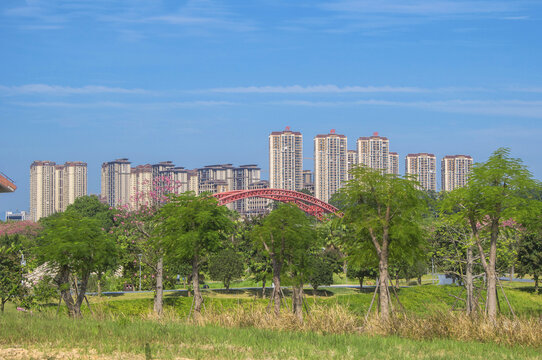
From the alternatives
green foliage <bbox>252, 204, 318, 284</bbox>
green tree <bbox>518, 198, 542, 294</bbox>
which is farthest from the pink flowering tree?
green tree <bbox>518, 198, 542, 294</bbox>

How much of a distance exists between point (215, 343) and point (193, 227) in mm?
13973

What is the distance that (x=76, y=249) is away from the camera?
22.7 meters

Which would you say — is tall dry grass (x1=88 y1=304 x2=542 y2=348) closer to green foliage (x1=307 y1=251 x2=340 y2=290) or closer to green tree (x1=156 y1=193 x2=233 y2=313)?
green tree (x1=156 y1=193 x2=233 y2=313)

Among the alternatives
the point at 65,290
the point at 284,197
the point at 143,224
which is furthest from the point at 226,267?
the point at 284,197

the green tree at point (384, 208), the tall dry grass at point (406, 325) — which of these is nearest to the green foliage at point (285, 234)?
the green tree at point (384, 208)

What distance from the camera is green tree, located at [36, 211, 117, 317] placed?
2295cm

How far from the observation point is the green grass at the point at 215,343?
12383 millimetres

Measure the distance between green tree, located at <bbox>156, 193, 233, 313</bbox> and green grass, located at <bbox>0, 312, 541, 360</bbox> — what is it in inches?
439

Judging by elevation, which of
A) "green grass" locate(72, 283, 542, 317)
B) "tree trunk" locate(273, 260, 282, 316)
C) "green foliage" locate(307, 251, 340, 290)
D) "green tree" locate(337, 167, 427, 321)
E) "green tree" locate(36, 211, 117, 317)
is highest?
"green tree" locate(337, 167, 427, 321)

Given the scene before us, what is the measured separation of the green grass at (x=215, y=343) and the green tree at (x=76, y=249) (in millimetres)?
7775

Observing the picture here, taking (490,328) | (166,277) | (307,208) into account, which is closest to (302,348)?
(490,328)

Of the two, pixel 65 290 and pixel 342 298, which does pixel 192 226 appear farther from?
pixel 342 298

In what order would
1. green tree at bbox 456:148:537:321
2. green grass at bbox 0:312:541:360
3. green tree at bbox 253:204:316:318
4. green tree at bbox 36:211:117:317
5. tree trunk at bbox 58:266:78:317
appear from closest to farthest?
green grass at bbox 0:312:541:360, green tree at bbox 456:148:537:321, green tree at bbox 36:211:117:317, tree trunk at bbox 58:266:78:317, green tree at bbox 253:204:316:318

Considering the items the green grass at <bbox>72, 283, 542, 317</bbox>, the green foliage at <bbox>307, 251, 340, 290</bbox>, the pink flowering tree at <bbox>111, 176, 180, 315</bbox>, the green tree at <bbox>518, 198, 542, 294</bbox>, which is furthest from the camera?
the green tree at <bbox>518, 198, 542, 294</bbox>
